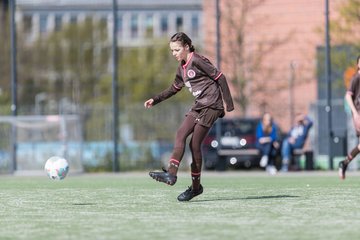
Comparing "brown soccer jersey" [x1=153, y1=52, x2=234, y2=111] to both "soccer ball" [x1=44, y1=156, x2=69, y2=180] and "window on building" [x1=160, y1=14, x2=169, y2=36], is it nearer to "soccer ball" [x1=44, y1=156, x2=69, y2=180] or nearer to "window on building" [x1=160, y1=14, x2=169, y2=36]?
"soccer ball" [x1=44, y1=156, x2=69, y2=180]

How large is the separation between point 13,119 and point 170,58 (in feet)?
139

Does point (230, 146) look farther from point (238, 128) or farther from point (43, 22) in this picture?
point (43, 22)

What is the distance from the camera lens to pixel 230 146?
3444 cm

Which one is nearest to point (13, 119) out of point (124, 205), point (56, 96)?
point (124, 205)

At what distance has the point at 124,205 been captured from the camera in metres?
13.5

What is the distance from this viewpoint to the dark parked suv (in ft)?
111

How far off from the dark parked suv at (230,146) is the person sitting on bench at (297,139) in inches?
86.4

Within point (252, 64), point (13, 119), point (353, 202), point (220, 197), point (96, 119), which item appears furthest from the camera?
point (252, 64)

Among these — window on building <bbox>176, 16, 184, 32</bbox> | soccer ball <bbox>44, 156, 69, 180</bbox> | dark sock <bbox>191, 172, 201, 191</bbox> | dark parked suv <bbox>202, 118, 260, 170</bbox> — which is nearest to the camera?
dark sock <bbox>191, 172, 201, 191</bbox>

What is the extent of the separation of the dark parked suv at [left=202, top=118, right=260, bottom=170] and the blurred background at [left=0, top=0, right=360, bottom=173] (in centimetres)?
90

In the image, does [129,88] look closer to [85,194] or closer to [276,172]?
[276,172]

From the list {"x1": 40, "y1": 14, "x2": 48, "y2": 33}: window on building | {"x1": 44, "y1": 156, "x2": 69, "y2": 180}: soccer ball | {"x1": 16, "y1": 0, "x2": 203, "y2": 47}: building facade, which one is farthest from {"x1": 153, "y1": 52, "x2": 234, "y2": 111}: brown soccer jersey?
{"x1": 40, "y1": 14, "x2": 48, "y2": 33}: window on building

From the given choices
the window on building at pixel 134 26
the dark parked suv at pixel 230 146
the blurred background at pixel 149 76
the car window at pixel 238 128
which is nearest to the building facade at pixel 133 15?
the window on building at pixel 134 26

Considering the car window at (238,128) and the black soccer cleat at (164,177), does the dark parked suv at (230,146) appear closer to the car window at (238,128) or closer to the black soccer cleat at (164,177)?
the car window at (238,128)
